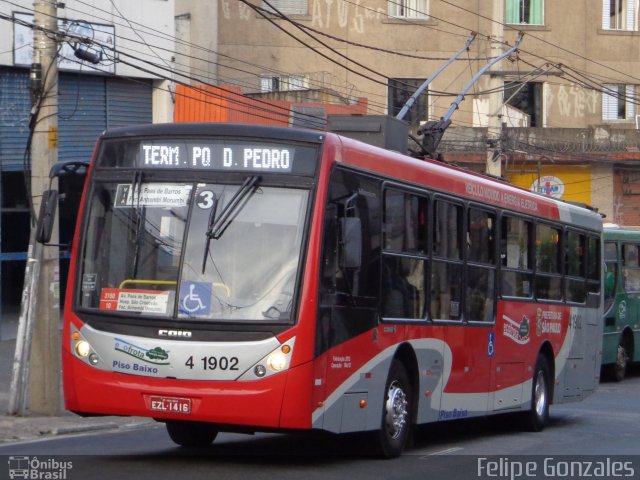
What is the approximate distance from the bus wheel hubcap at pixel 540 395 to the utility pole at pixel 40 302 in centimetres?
623

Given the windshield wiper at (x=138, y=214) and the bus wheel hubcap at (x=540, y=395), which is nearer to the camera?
the windshield wiper at (x=138, y=214)

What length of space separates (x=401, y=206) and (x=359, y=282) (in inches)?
50.7

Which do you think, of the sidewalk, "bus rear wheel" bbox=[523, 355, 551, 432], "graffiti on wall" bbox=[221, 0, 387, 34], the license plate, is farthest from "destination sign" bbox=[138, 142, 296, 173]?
"graffiti on wall" bbox=[221, 0, 387, 34]

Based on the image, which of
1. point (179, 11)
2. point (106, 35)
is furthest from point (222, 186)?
point (179, 11)

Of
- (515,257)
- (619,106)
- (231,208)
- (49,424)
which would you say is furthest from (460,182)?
(619,106)

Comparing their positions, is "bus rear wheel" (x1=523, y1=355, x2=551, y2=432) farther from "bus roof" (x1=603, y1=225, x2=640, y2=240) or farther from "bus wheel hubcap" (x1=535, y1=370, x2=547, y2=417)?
"bus roof" (x1=603, y1=225, x2=640, y2=240)

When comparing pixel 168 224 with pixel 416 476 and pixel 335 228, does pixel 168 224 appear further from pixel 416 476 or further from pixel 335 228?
pixel 416 476

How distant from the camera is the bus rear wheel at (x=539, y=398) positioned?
52.4ft

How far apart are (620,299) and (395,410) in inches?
593

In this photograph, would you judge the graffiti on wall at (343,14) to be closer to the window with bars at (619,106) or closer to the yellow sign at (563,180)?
the yellow sign at (563,180)

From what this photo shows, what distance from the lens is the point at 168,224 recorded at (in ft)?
33.6

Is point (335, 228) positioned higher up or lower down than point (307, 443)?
higher up

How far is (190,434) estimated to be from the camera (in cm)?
1223

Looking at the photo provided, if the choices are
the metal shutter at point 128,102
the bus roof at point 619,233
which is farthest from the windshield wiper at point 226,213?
the bus roof at point 619,233
